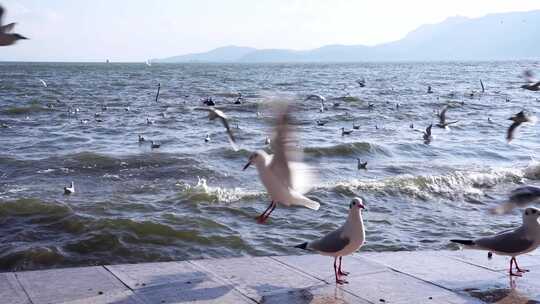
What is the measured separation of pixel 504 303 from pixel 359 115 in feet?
79.1

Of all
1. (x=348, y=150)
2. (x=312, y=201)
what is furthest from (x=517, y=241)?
(x=348, y=150)

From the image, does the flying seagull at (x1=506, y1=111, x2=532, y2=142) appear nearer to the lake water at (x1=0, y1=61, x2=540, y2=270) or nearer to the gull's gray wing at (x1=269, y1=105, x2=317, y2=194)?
the lake water at (x1=0, y1=61, x2=540, y2=270)

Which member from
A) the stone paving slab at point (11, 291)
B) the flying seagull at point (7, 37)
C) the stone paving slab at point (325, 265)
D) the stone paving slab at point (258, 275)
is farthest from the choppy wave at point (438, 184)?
the flying seagull at point (7, 37)

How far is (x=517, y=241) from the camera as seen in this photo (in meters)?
6.51

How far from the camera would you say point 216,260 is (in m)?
6.84

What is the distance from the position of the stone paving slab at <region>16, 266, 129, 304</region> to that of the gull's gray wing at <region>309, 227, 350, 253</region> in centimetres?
182

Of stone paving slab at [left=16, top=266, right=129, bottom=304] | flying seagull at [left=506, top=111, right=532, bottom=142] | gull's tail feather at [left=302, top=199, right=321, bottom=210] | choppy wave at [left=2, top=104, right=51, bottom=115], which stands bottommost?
choppy wave at [left=2, top=104, right=51, bottom=115]

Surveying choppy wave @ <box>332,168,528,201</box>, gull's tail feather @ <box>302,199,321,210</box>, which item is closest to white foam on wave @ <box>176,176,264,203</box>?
choppy wave @ <box>332,168,528,201</box>

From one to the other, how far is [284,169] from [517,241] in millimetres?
2587

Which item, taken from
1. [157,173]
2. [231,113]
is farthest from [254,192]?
[231,113]

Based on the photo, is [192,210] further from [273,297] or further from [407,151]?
[407,151]

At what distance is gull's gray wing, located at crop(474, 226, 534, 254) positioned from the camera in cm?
648

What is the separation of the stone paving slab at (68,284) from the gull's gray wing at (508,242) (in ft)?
11.2

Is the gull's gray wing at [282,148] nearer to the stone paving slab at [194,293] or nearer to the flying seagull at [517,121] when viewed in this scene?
the stone paving slab at [194,293]
